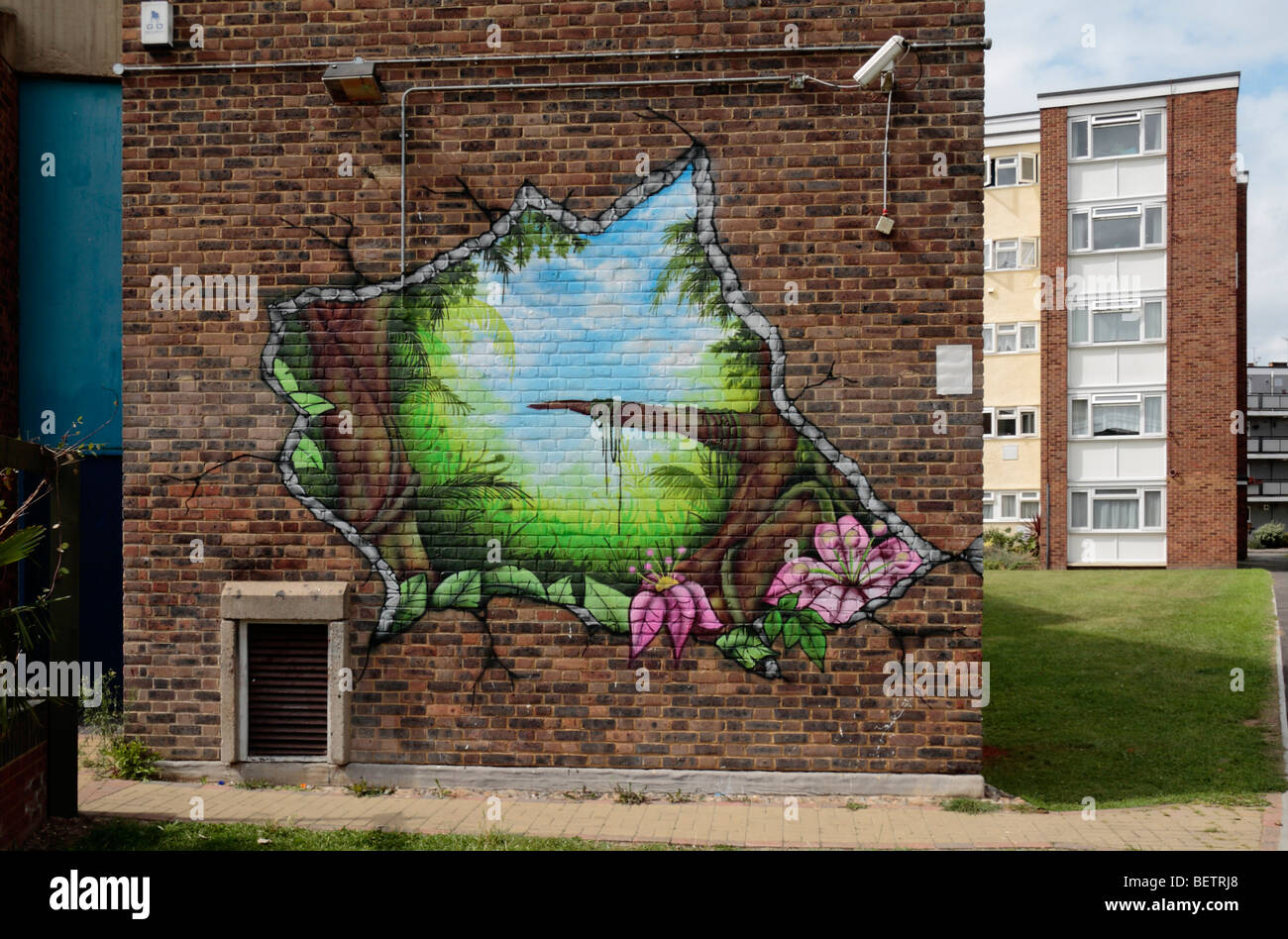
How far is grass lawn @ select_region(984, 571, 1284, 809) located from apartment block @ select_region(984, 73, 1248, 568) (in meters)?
6.65

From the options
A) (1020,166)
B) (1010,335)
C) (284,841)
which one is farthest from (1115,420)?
(284,841)

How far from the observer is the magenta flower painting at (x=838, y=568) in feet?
22.2

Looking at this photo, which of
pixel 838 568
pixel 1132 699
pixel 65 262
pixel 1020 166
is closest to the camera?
pixel 838 568

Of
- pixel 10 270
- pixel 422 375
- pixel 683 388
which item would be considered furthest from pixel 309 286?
pixel 10 270

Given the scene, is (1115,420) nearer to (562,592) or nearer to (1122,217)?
(1122,217)

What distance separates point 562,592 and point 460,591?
759 mm

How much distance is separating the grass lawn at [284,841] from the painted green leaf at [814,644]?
1.72 meters

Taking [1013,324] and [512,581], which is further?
[1013,324]

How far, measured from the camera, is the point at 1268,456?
53531mm

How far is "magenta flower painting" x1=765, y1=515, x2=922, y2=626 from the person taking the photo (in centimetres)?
677

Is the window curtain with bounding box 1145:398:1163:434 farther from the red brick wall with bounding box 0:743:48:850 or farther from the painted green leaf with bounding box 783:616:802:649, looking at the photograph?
the red brick wall with bounding box 0:743:48:850

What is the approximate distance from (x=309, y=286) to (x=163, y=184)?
4.54 ft

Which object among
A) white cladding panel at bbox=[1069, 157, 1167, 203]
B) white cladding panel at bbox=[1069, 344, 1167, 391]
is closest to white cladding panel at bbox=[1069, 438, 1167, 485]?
white cladding panel at bbox=[1069, 344, 1167, 391]

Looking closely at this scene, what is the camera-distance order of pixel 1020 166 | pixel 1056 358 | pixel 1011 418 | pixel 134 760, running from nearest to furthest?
pixel 134 760 < pixel 1056 358 < pixel 1020 166 < pixel 1011 418
